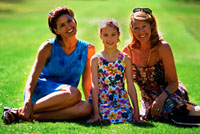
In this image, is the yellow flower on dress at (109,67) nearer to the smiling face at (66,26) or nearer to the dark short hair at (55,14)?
the smiling face at (66,26)

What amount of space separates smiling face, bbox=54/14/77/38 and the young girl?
1.51ft

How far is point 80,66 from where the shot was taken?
18.9ft

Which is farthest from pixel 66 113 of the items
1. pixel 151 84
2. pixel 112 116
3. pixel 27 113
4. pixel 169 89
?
pixel 169 89

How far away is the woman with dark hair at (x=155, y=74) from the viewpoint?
17.3 feet

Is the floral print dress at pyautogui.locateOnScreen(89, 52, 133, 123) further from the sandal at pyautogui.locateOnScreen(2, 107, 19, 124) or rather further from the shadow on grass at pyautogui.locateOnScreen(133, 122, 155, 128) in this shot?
the sandal at pyautogui.locateOnScreen(2, 107, 19, 124)

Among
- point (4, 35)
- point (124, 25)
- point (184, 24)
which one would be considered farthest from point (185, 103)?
point (184, 24)

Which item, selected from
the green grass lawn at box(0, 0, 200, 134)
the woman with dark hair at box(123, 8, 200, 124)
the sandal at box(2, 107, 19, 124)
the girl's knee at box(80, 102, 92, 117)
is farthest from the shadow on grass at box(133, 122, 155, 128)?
the sandal at box(2, 107, 19, 124)

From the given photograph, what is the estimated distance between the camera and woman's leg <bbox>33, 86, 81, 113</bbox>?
5.18 metres

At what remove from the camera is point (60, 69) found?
562cm

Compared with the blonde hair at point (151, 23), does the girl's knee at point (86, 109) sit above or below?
below

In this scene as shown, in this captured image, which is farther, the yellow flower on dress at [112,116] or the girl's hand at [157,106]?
the girl's hand at [157,106]

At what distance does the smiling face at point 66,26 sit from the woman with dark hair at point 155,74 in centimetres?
91

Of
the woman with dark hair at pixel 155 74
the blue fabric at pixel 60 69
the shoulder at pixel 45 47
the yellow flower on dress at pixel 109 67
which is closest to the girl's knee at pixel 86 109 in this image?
the blue fabric at pixel 60 69

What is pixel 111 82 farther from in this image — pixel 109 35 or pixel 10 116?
pixel 10 116
